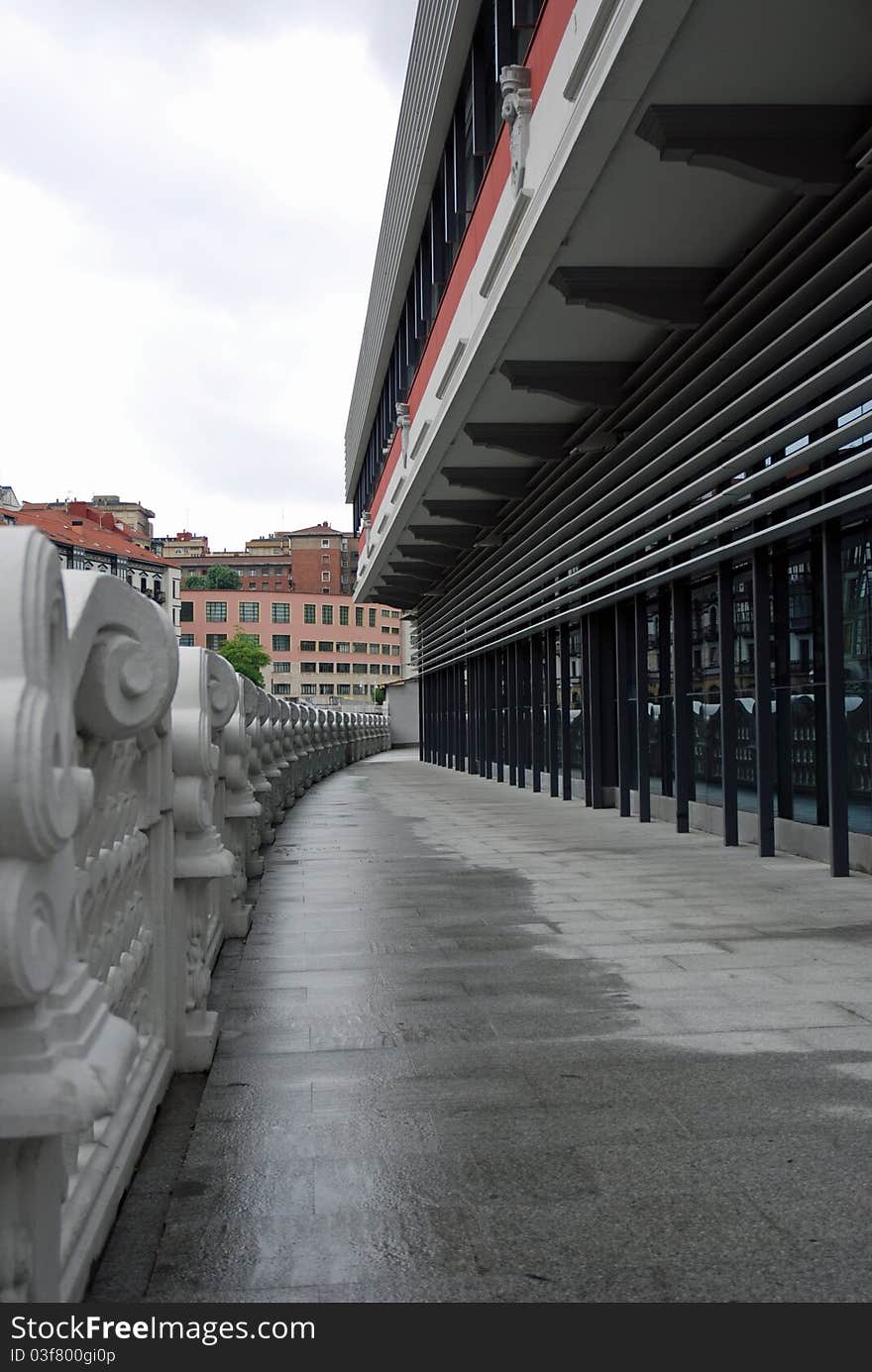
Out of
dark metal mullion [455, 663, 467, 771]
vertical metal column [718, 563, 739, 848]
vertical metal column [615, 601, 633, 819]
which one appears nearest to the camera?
vertical metal column [718, 563, 739, 848]

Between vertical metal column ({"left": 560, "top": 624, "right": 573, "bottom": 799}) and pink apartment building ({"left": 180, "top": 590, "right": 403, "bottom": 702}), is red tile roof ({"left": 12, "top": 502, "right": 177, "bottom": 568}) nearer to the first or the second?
pink apartment building ({"left": 180, "top": 590, "right": 403, "bottom": 702})

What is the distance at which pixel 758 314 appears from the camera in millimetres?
9820

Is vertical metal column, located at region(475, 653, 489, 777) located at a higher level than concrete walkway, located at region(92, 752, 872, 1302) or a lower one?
higher

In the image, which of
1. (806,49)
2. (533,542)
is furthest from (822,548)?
(533,542)

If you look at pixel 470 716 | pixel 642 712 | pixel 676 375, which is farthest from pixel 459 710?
pixel 676 375

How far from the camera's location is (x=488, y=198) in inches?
498

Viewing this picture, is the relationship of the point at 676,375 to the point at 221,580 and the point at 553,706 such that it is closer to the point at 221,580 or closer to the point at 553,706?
the point at 553,706

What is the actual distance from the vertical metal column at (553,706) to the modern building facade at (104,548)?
3482 inches

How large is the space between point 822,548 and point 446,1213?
739 centimetres

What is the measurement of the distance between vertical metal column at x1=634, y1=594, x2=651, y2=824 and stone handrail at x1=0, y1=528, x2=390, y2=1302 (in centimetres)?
1031

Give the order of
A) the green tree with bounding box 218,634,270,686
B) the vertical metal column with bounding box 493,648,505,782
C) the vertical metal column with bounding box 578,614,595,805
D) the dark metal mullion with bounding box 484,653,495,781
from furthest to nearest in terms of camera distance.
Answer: the green tree with bounding box 218,634,270,686 → the dark metal mullion with bounding box 484,653,495,781 → the vertical metal column with bounding box 493,648,505,782 → the vertical metal column with bounding box 578,614,595,805

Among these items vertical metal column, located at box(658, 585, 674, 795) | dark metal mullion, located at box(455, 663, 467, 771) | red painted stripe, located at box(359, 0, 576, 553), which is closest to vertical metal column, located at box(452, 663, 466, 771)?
dark metal mullion, located at box(455, 663, 467, 771)

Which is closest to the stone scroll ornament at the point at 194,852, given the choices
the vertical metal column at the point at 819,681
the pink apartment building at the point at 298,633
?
the vertical metal column at the point at 819,681

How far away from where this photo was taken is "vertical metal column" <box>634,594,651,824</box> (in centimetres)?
1459
